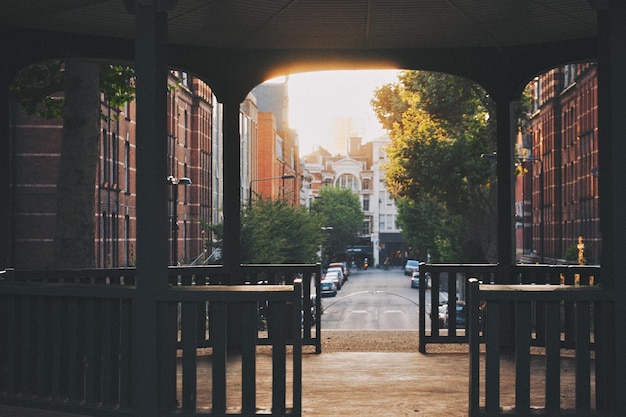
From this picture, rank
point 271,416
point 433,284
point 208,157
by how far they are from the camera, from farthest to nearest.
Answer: point 208,157 < point 433,284 < point 271,416

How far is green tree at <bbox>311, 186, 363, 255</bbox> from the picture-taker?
165 meters

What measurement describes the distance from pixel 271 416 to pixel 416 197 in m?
46.2

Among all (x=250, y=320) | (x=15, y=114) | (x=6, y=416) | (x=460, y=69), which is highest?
(x=15, y=114)

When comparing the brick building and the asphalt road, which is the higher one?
the brick building

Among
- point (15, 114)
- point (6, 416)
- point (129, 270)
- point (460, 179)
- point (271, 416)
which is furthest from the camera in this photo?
point (460, 179)

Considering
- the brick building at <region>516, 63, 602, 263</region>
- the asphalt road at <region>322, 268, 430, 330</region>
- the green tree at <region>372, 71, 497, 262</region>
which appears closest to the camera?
the green tree at <region>372, 71, 497, 262</region>

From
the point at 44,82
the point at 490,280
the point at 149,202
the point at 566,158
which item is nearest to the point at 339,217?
the point at 566,158

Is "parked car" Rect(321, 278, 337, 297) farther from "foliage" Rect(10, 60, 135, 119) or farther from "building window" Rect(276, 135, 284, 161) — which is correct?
"foliage" Rect(10, 60, 135, 119)

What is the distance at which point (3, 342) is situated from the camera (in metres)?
9.05

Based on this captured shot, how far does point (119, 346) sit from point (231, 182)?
15.8ft

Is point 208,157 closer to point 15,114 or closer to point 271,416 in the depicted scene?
point 15,114

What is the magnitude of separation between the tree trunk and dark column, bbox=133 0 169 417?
11.9 metres

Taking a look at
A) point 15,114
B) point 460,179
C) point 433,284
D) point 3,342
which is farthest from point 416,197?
point 3,342

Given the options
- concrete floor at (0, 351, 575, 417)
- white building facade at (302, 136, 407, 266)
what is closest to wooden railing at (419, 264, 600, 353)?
concrete floor at (0, 351, 575, 417)
